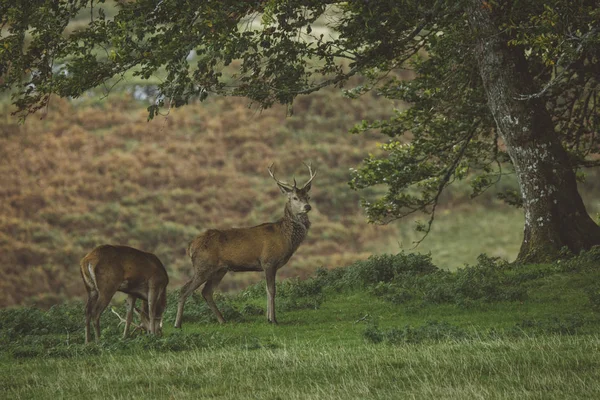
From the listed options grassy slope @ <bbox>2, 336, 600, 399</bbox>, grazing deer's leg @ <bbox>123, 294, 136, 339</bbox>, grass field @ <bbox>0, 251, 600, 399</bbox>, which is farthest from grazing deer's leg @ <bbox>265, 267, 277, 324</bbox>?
grassy slope @ <bbox>2, 336, 600, 399</bbox>

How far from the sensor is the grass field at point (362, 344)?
10812mm

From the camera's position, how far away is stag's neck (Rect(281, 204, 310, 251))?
19062 mm

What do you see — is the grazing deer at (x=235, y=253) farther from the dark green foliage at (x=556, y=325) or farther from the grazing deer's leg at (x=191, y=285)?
the dark green foliage at (x=556, y=325)

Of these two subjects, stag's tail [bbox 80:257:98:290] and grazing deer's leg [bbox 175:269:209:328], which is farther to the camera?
grazing deer's leg [bbox 175:269:209:328]

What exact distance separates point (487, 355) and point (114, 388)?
471cm

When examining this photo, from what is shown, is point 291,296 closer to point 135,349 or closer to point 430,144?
point 430,144

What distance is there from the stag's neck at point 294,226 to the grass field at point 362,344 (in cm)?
160

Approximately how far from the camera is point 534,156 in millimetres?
20969

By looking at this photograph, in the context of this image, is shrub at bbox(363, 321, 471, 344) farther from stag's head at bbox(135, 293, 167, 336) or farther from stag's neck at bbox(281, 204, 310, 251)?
stag's neck at bbox(281, 204, 310, 251)

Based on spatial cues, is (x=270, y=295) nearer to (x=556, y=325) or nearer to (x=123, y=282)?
(x=123, y=282)

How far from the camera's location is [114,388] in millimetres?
11312

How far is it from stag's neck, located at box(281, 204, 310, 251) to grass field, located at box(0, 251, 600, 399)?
1601 millimetres

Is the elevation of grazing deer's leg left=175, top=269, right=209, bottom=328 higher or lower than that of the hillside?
lower

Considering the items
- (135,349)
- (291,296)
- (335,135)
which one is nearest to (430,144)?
(291,296)
